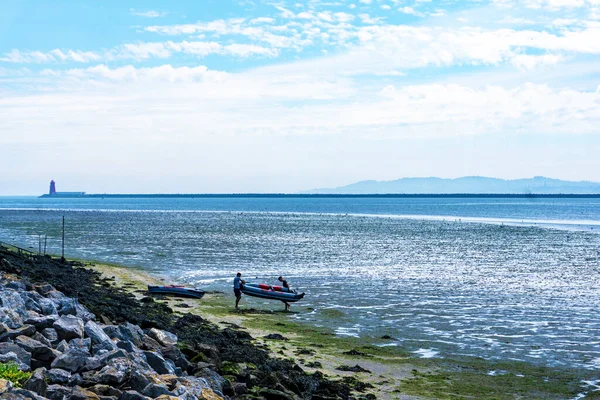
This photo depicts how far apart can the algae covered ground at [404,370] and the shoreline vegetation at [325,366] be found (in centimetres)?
3

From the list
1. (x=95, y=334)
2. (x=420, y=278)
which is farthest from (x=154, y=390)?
(x=420, y=278)

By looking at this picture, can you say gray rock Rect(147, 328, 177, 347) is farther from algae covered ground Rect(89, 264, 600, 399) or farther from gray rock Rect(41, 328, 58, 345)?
algae covered ground Rect(89, 264, 600, 399)

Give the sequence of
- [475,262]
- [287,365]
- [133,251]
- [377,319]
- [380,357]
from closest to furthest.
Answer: [287,365], [380,357], [377,319], [475,262], [133,251]

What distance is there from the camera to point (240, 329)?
85.9 ft

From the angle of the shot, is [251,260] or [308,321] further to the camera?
[251,260]

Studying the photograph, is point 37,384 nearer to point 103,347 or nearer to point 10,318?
point 103,347

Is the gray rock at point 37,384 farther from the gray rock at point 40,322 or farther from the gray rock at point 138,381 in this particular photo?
the gray rock at point 40,322

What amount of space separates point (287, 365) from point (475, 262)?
121 ft

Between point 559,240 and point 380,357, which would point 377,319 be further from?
point 559,240

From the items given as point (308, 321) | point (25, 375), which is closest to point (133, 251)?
point (308, 321)

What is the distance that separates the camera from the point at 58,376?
11.3 m

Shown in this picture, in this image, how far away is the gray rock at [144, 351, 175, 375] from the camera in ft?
44.3

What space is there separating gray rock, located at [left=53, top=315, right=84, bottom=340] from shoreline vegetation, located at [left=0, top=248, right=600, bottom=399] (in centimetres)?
290

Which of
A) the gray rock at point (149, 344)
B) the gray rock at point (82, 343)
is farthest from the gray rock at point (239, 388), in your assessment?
the gray rock at point (82, 343)
